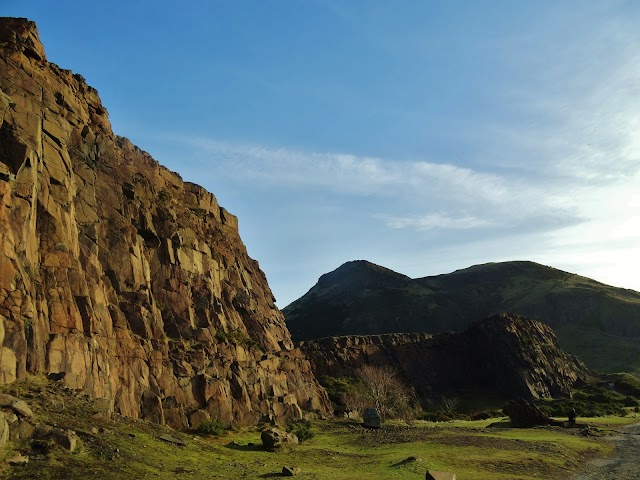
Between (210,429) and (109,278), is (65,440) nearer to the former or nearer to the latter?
(210,429)

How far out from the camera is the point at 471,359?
120 metres

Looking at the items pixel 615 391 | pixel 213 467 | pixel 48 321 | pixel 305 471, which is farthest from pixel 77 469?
pixel 615 391

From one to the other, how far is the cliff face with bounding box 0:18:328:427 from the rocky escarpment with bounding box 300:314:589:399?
42954mm

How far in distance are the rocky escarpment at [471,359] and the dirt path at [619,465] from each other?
217ft

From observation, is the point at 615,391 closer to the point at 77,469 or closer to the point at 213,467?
the point at 213,467

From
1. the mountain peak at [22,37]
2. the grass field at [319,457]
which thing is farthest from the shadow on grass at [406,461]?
the mountain peak at [22,37]

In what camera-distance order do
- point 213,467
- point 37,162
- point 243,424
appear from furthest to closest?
point 243,424 → point 37,162 → point 213,467

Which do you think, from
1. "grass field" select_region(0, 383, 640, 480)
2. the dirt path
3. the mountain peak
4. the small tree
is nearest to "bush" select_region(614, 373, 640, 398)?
the small tree

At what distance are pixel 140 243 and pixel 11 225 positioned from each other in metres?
19.5

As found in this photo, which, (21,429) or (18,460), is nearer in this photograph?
(18,460)

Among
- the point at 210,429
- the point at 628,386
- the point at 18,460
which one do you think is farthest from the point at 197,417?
the point at 628,386

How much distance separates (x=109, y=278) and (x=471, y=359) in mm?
103012

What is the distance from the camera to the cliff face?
26719mm

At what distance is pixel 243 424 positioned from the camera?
43719 mm
